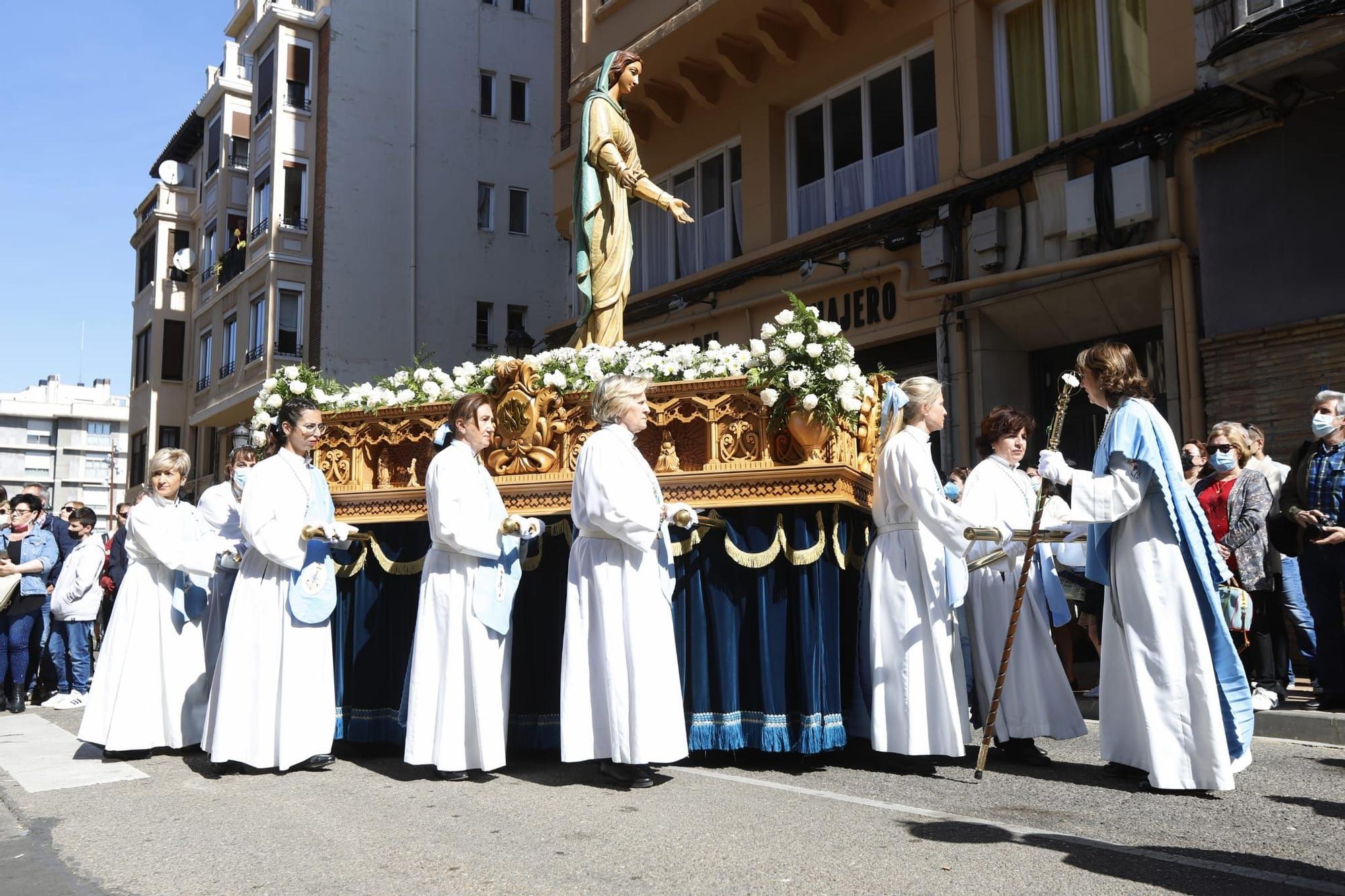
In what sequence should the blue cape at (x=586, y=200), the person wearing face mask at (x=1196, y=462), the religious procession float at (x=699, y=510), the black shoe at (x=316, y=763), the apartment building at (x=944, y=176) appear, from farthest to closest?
the apartment building at (x=944, y=176)
the person wearing face mask at (x=1196, y=462)
the blue cape at (x=586, y=200)
the black shoe at (x=316, y=763)
the religious procession float at (x=699, y=510)

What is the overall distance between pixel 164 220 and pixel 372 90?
37.3ft

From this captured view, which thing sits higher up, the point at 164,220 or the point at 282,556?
the point at 164,220

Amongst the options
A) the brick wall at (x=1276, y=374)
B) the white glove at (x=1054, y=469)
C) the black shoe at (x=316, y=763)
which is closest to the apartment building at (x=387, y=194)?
the brick wall at (x=1276, y=374)

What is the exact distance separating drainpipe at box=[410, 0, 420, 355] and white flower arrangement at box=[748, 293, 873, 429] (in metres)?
22.2

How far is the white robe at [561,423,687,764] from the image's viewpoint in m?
5.91

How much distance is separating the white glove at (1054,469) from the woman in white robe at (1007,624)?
0.67 meters

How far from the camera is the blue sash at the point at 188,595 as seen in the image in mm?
7500

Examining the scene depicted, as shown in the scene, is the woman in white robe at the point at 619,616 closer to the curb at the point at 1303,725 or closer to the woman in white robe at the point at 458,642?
the woman in white robe at the point at 458,642

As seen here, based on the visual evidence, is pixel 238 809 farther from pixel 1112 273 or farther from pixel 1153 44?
pixel 1153 44

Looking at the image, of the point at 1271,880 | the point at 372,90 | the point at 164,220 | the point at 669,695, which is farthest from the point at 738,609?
the point at 164,220

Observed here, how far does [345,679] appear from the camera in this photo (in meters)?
7.40

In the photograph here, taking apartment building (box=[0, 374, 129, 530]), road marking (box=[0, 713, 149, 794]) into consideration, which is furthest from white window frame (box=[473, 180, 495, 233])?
apartment building (box=[0, 374, 129, 530])

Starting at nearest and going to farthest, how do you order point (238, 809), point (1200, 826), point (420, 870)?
point (420, 870) < point (1200, 826) < point (238, 809)

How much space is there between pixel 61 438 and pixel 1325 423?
104459 mm
